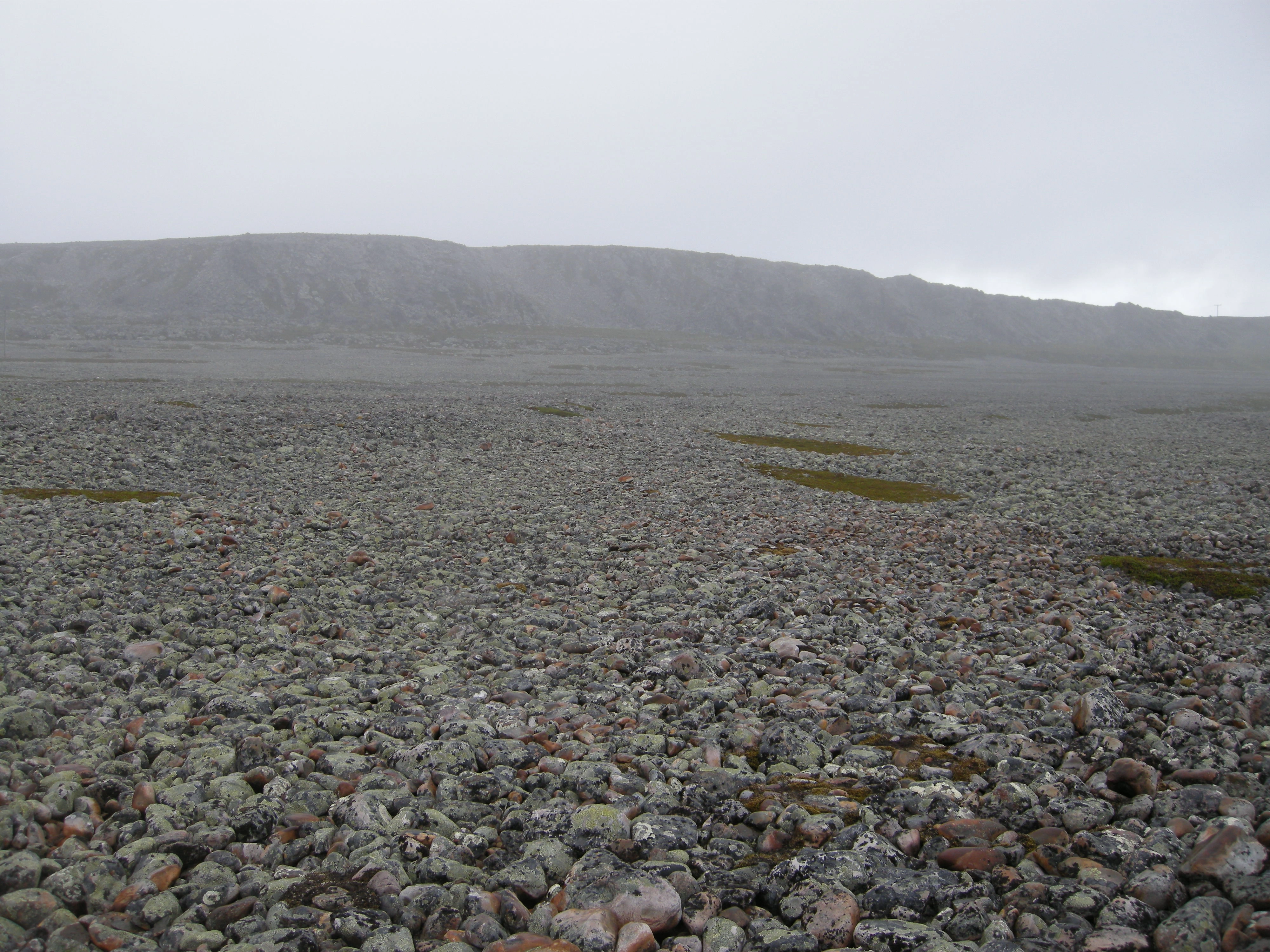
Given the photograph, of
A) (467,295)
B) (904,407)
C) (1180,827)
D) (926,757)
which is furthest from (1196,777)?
(467,295)

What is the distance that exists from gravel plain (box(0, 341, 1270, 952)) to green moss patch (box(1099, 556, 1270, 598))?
318 mm

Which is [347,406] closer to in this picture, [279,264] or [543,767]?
[543,767]

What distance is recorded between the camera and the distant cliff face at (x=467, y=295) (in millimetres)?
131375

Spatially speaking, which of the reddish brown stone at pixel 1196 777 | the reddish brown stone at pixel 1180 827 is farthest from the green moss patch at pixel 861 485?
the reddish brown stone at pixel 1180 827

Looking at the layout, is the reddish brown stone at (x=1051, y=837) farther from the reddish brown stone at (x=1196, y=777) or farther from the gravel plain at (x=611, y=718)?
→ the reddish brown stone at (x=1196, y=777)

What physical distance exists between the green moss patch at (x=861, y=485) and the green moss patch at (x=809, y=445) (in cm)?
422

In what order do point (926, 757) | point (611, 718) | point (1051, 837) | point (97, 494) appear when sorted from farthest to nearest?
point (97, 494), point (611, 718), point (926, 757), point (1051, 837)

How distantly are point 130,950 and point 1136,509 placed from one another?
20680mm

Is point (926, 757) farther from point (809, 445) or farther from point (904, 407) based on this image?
point (904, 407)

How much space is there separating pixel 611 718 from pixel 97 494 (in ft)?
45.2

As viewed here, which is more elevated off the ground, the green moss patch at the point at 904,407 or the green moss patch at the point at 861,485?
the green moss patch at the point at 904,407

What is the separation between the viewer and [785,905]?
468 centimetres

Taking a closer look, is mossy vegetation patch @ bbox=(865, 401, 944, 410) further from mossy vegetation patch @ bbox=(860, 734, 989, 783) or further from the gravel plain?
mossy vegetation patch @ bbox=(860, 734, 989, 783)

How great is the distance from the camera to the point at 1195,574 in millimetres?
12344
